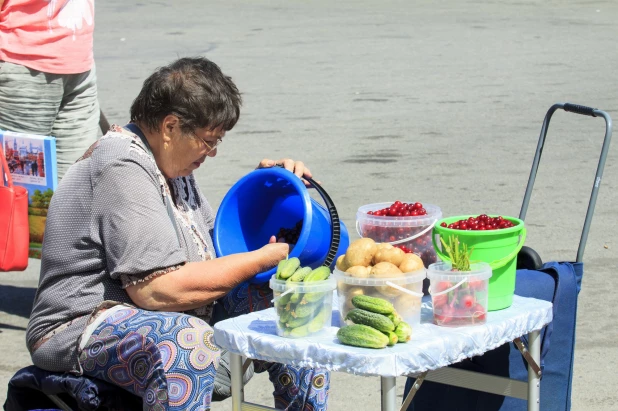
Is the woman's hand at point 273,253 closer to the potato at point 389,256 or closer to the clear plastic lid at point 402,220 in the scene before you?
the clear plastic lid at point 402,220

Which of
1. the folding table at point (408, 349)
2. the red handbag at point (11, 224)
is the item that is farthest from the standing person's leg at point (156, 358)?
the red handbag at point (11, 224)

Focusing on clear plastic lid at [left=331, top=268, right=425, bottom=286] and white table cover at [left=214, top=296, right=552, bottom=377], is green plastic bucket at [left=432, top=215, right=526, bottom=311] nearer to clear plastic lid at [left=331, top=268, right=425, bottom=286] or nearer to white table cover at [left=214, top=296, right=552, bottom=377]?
white table cover at [left=214, top=296, right=552, bottom=377]

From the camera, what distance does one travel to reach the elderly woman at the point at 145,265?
8.91 feet

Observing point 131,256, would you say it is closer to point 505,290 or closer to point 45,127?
point 505,290

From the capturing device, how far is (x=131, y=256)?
9.00 ft

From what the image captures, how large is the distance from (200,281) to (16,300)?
2673mm

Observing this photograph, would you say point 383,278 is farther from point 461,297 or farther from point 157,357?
point 157,357

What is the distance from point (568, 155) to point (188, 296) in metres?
5.41

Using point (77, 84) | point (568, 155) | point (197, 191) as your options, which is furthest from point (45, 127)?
point (568, 155)

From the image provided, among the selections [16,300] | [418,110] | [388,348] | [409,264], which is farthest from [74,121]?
[418,110]

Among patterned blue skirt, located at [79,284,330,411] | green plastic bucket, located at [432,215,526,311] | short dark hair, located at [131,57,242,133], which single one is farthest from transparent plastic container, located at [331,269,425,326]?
short dark hair, located at [131,57,242,133]

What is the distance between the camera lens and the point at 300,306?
2500 millimetres

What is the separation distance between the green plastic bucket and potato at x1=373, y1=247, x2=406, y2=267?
0.59 feet

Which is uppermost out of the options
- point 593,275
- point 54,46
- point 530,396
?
point 54,46
